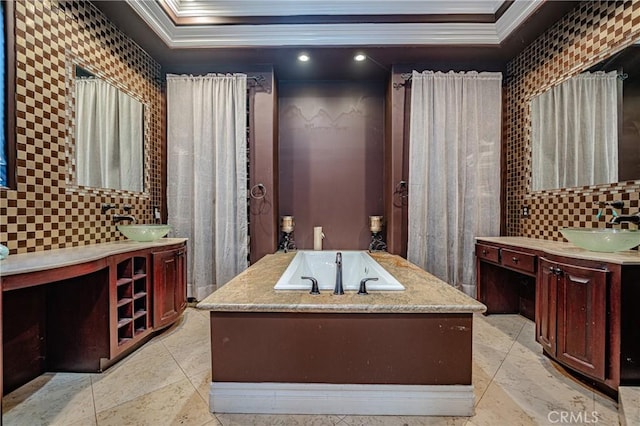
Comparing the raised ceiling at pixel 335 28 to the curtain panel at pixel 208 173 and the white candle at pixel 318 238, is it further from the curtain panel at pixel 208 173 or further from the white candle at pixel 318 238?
the white candle at pixel 318 238

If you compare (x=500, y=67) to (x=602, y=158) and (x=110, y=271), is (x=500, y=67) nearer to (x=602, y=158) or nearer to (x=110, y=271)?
(x=602, y=158)

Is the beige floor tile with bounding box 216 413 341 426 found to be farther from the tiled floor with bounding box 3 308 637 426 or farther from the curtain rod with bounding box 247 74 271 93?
the curtain rod with bounding box 247 74 271 93

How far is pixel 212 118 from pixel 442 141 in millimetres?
2456

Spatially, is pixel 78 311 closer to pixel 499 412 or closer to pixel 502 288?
pixel 499 412

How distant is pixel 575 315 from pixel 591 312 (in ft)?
0.34

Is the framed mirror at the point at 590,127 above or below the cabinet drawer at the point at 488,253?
above

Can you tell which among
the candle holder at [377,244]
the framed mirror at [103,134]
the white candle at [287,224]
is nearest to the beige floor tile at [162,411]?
the framed mirror at [103,134]

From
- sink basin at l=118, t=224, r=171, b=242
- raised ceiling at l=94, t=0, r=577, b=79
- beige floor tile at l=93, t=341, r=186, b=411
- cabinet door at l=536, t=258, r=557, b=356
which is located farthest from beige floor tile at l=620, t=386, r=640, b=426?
sink basin at l=118, t=224, r=171, b=242

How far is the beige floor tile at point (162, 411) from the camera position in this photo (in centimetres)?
153

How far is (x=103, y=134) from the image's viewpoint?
2.54m

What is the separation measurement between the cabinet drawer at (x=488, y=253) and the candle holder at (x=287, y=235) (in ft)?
6.43

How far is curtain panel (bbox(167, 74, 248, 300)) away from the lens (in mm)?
3158

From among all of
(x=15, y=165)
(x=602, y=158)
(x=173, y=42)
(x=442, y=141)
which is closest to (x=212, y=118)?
(x=173, y=42)

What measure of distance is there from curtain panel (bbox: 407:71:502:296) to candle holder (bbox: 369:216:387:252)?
0.36 m
